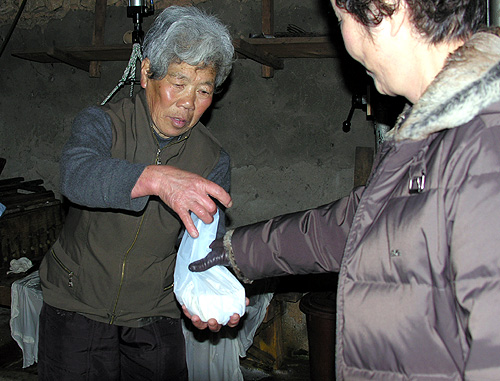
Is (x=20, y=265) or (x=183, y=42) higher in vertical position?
(x=183, y=42)

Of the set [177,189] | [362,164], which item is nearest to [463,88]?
[177,189]

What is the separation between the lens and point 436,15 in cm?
108

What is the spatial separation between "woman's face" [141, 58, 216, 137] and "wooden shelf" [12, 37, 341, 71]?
1351mm

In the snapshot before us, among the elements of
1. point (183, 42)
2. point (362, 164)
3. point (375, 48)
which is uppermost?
point (183, 42)

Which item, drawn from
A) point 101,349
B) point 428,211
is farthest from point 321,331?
point 428,211

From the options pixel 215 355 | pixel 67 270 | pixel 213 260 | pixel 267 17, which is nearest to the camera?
pixel 213 260

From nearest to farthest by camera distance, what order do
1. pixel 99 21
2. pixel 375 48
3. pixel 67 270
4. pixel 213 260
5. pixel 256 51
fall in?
pixel 375 48, pixel 213 260, pixel 67 270, pixel 256 51, pixel 99 21

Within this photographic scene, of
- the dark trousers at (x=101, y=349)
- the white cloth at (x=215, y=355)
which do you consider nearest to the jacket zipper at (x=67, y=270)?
the dark trousers at (x=101, y=349)

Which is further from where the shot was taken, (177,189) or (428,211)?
(177,189)

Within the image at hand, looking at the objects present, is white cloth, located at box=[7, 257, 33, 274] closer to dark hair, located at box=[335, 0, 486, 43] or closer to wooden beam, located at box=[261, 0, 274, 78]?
wooden beam, located at box=[261, 0, 274, 78]

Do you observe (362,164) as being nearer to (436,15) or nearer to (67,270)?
(67,270)

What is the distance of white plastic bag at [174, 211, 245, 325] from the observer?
1.73m

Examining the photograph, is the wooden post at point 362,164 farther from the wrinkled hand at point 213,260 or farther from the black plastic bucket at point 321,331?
the wrinkled hand at point 213,260

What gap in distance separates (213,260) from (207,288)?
4.2 inches
